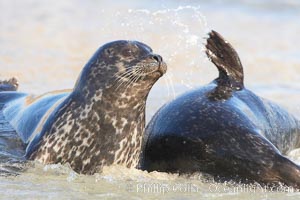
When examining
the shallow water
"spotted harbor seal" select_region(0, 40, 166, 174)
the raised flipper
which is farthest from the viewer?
the shallow water

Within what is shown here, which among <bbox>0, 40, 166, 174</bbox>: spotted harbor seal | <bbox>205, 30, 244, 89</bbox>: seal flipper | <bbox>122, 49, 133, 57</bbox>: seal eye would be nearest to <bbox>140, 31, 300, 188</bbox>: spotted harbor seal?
<bbox>205, 30, 244, 89</bbox>: seal flipper

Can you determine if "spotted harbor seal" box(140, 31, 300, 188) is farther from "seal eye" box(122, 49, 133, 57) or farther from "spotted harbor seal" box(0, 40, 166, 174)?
"seal eye" box(122, 49, 133, 57)

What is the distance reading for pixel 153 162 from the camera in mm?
7035

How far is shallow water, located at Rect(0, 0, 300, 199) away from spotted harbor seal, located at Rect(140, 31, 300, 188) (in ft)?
2.55

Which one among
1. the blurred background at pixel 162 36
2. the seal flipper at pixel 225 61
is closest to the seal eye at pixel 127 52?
the seal flipper at pixel 225 61

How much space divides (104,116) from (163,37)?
604cm

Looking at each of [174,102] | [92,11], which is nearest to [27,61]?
[92,11]

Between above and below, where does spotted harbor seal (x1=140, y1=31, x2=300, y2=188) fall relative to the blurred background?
below

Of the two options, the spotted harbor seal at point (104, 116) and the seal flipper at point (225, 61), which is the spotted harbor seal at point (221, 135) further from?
the spotted harbor seal at point (104, 116)

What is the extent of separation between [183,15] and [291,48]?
2.17 meters

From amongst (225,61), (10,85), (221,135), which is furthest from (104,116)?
(10,85)

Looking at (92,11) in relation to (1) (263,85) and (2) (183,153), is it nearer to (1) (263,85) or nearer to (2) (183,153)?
(1) (263,85)

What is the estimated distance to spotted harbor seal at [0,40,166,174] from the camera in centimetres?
680

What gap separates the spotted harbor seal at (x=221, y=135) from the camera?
21.5 ft
